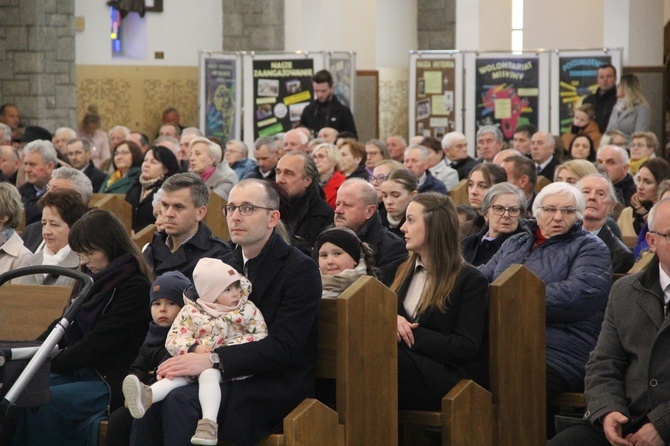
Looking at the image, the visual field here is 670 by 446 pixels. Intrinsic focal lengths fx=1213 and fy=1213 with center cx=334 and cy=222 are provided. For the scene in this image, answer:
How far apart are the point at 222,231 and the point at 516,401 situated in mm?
3857

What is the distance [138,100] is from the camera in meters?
17.9

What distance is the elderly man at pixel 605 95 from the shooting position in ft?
40.9

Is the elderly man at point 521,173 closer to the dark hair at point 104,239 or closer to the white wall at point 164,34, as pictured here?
the dark hair at point 104,239


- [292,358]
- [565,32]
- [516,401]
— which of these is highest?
[565,32]

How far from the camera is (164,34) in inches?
709

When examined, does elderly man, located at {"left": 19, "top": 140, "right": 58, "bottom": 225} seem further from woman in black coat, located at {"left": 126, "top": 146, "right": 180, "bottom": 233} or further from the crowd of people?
the crowd of people

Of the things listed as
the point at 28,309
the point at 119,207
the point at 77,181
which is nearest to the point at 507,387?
the point at 28,309

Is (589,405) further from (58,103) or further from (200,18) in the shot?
(200,18)

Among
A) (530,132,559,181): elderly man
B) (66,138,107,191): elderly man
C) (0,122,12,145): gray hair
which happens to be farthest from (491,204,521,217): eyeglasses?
(0,122,12,145): gray hair

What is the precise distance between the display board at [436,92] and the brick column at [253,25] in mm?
3483

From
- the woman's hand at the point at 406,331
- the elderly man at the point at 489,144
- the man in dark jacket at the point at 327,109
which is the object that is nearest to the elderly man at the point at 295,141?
the elderly man at the point at 489,144

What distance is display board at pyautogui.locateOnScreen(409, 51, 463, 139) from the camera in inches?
553

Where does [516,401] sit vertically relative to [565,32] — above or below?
below

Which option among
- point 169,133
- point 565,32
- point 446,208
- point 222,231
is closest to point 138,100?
point 169,133
